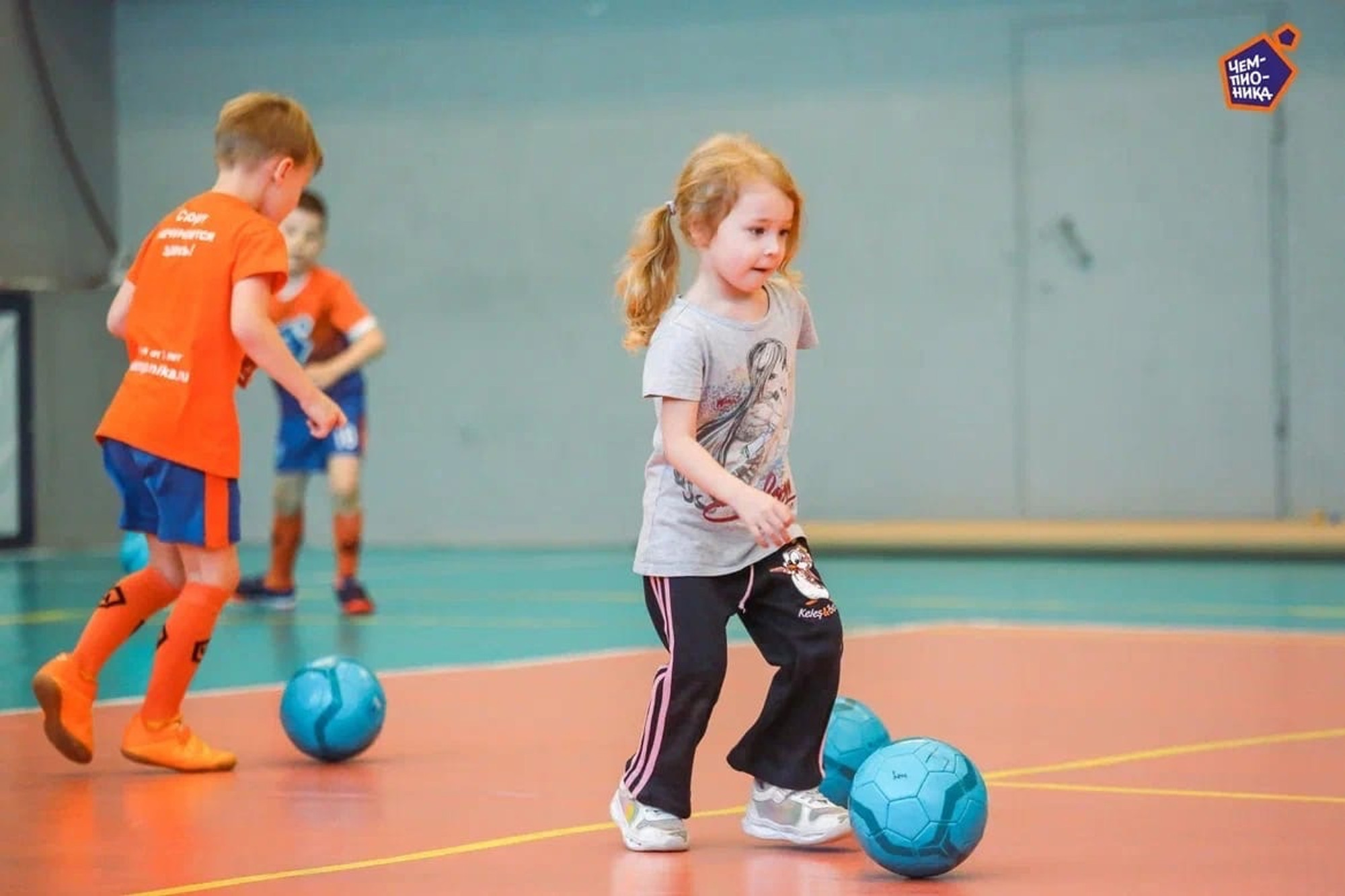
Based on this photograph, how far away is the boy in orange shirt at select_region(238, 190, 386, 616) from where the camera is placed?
970 centimetres

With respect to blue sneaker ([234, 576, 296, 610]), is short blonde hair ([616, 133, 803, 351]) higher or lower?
higher

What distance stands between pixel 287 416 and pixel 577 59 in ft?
20.8

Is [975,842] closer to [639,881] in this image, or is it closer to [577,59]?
[639,881]

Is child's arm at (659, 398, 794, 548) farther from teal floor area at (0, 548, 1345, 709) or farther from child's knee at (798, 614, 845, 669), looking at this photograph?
teal floor area at (0, 548, 1345, 709)

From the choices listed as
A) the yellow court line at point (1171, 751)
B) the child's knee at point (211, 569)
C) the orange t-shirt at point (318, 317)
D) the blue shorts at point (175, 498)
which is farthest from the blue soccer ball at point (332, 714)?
the orange t-shirt at point (318, 317)

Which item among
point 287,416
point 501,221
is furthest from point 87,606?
point 501,221

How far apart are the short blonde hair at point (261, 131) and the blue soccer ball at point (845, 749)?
199 cm

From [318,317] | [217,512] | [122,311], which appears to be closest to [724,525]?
[217,512]

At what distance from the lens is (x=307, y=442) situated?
10.1 metres

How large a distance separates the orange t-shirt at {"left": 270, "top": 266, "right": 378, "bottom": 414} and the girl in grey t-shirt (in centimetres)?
577

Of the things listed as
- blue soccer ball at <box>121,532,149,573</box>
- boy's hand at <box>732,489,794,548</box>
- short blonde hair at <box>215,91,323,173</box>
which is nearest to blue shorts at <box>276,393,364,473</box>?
blue soccer ball at <box>121,532,149,573</box>

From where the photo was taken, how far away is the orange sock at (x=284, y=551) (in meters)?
10.0

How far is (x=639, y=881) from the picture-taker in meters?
3.67

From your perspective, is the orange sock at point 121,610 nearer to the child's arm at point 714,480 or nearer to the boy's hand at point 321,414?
the boy's hand at point 321,414
